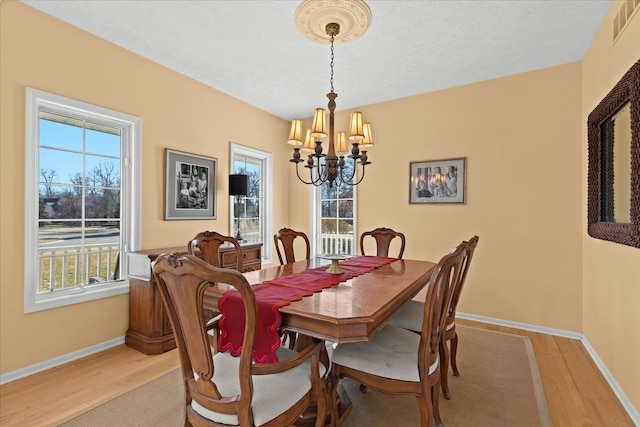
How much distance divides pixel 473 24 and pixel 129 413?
12.5ft

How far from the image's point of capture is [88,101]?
2.77 metres

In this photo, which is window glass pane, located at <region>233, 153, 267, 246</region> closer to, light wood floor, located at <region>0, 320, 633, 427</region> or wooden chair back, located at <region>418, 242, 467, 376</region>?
light wood floor, located at <region>0, 320, 633, 427</region>

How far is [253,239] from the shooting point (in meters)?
4.77

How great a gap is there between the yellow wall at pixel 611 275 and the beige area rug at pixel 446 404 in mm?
542

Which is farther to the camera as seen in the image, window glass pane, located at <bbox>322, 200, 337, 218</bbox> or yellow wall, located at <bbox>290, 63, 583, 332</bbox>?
window glass pane, located at <bbox>322, 200, 337, 218</bbox>

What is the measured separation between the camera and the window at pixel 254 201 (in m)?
4.38

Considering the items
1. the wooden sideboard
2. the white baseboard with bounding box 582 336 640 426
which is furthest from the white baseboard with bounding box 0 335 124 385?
the white baseboard with bounding box 582 336 640 426

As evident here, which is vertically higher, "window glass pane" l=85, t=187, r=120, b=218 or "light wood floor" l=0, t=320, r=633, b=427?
"window glass pane" l=85, t=187, r=120, b=218

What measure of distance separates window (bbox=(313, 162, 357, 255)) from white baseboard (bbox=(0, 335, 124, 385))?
9.61 ft

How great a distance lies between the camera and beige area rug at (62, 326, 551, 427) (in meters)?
1.91

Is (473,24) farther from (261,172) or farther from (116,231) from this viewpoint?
(116,231)

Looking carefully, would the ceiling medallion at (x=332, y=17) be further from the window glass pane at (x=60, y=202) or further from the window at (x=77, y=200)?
the window glass pane at (x=60, y=202)

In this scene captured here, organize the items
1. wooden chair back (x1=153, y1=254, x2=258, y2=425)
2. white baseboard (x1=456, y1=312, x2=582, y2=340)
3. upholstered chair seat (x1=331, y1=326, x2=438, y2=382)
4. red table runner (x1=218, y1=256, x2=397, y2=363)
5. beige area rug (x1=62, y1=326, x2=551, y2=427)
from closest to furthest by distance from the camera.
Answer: wooden chair back (x1=153, y1=254, x2=258, y2=425) < red table runner (x1=218, y1=256, x2=397, y2=363) < upholstered chair seat (x1=331, y1=326, x2=438, y2=382) < beige area rug (x1=62, y1=326, x2=551, y2=427) < white baseboard (x1=456, y1=312, x2=582, y2=340)

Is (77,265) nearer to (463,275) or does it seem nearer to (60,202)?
(60,202)
